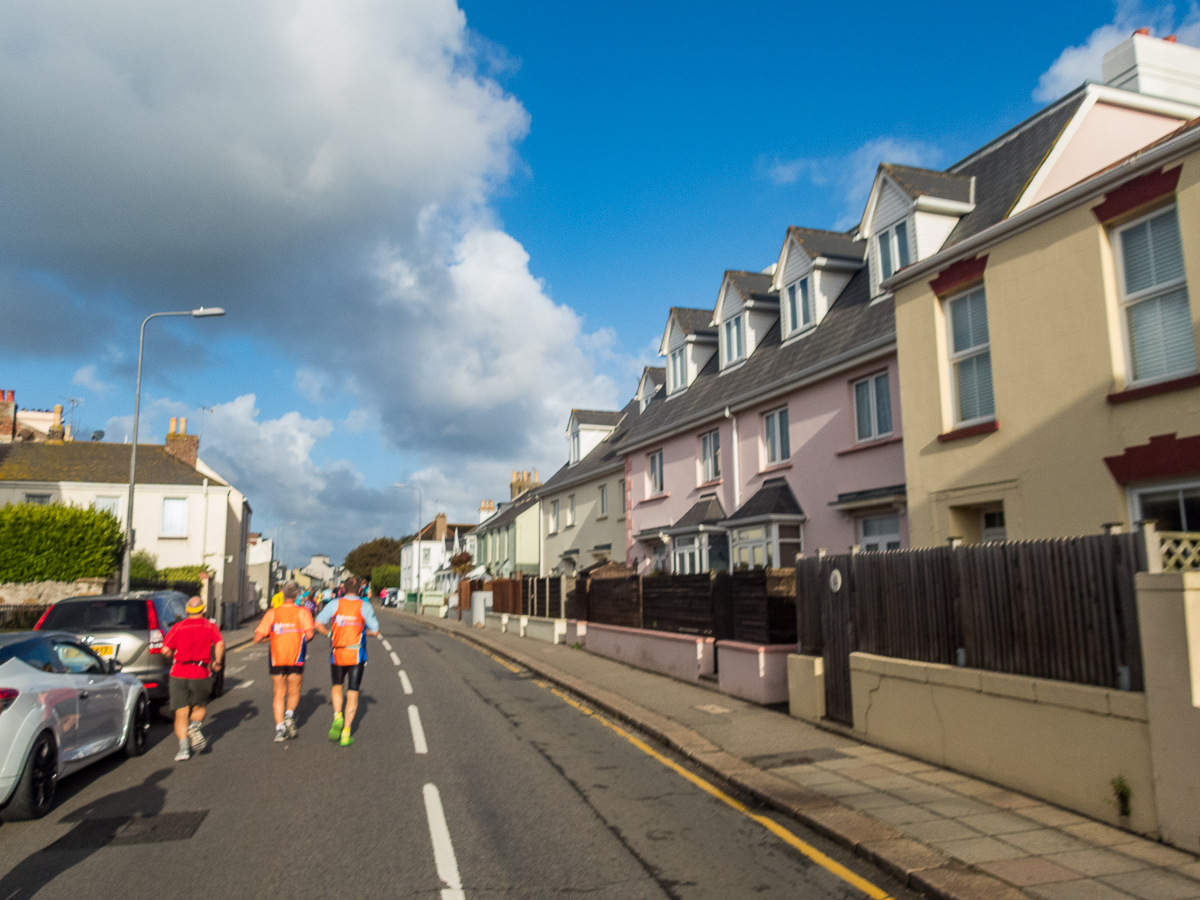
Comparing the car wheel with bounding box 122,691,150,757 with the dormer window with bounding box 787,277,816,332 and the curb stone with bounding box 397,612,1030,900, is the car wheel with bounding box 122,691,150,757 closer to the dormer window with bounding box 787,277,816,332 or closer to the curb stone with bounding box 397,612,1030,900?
the curb stone with bounding box 397,612,1030,900

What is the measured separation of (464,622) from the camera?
42812 mm

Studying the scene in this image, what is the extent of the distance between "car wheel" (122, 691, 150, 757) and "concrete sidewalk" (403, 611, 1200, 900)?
5846 mm

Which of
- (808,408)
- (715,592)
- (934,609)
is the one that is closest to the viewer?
(934,609)

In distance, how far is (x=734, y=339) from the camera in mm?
23406

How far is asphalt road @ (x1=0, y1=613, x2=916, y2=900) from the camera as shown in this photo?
17.5 feet

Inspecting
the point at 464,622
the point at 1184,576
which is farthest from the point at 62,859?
the point at 464,622

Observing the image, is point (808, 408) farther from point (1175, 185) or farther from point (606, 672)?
point (1175, 185)

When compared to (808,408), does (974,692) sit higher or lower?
lower

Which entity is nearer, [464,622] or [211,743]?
[211,743]

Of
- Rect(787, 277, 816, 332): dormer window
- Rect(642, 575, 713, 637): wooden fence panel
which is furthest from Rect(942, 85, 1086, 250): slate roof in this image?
Rect(642, 575, 713, 637): wooden fence panel

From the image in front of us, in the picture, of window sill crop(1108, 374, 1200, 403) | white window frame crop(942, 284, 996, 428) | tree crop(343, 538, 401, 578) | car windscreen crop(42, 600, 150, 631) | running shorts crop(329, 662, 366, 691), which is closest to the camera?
window sill crop(1108, 374, 1200, 403)

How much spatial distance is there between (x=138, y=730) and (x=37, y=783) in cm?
269

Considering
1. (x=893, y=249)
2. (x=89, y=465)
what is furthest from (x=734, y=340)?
(x=89, y=465)

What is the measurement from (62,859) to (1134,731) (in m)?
7.50
